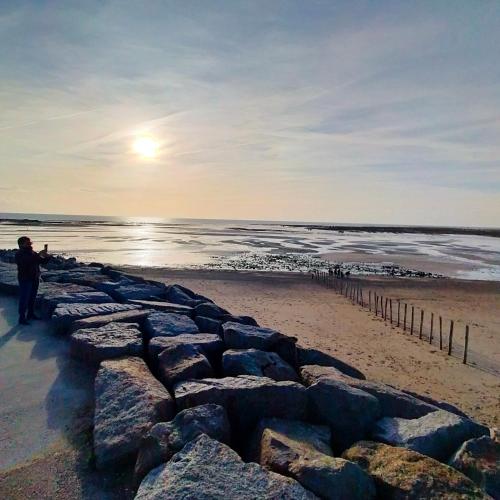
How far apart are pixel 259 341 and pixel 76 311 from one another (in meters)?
4.08

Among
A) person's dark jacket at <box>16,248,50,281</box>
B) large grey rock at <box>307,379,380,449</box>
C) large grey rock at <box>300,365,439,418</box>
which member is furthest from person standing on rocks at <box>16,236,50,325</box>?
large grey rock at <box>307,379,380,449</box>

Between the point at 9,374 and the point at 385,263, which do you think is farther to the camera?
the point at 385,263

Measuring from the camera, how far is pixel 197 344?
21.4ft

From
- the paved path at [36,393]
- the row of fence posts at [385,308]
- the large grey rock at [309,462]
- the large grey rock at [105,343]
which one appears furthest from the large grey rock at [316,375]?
the row of fence posts at [385,308]

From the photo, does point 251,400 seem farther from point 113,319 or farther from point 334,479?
point 113,319

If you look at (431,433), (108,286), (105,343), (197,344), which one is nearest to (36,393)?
(105,343)

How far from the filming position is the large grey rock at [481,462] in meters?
3.70

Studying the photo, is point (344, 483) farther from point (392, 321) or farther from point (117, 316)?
point (392, 321)

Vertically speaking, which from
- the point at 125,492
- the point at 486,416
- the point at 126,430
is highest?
the point at 126,430

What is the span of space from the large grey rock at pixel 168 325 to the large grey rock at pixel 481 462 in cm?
→ 477

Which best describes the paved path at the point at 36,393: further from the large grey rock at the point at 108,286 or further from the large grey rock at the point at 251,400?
the large grey rock at the point at 108,286

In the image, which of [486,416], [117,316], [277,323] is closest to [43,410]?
[117,316]

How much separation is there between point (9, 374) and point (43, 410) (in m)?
1.44

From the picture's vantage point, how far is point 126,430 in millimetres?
4301
